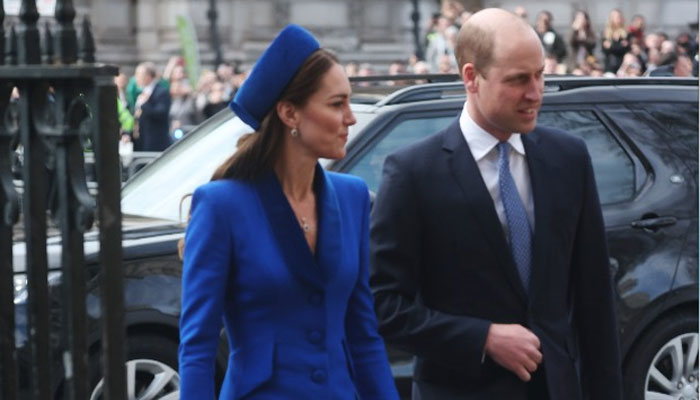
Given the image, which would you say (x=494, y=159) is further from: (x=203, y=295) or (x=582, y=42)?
(x=582, y=42)

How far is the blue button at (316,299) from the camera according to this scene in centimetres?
414

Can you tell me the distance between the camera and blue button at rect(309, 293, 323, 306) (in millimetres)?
4141

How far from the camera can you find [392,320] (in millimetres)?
4570

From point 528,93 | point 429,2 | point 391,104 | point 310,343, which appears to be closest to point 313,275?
point 310,343

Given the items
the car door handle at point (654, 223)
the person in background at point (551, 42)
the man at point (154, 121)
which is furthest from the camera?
the man at point (154, 121)

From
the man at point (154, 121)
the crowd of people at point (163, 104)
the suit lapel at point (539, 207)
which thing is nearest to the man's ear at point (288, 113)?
the suit lapel at point (539, 207)

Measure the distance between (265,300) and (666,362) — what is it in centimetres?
414

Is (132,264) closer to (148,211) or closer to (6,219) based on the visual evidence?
(148,211)

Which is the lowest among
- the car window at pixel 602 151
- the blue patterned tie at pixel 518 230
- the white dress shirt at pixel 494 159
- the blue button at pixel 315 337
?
the car window at pixel 602 151

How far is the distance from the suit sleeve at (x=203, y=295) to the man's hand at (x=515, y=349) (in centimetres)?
77

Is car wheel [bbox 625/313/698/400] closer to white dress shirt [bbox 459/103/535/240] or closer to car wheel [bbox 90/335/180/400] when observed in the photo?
car wheel [bbox 90/335/180/400]

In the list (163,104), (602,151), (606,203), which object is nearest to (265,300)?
(606,203)

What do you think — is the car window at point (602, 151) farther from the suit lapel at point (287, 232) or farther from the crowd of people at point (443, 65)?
the crowd of people at point (443, 65)

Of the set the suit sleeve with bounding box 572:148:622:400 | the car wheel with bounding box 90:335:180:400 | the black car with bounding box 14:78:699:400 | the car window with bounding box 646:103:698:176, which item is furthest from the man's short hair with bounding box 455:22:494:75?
the car window with bounding box 646:103:698:176
